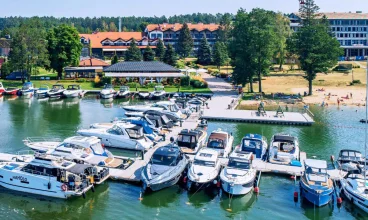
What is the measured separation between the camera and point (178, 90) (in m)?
63.4

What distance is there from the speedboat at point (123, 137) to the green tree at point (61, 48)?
4289 cm

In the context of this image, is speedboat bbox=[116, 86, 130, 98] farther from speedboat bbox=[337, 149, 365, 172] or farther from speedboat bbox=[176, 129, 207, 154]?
speedboat bbox=[337, 149, 365, 172]

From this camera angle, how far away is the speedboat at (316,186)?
22719mm

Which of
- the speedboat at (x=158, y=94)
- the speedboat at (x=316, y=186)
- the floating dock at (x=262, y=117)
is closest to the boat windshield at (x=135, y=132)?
the floating dock at (x=262, y=117)

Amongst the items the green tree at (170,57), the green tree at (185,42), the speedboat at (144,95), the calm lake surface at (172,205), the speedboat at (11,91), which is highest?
the green tree at (185,42)

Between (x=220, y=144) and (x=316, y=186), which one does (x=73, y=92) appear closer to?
(x=220, y=144)

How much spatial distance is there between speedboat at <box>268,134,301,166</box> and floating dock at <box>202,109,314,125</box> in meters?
12.1

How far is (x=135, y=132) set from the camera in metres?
34.3

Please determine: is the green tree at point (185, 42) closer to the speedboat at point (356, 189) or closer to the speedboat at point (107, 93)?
the speedboat at point (107, 93)

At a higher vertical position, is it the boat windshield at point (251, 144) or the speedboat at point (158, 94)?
the speedboat at point (158, 94)

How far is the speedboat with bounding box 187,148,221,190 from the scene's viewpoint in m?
24.5

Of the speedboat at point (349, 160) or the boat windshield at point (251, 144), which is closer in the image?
the speedboat at point (349, 160)

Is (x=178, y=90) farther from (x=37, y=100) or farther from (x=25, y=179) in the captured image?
(x=25, y=179)

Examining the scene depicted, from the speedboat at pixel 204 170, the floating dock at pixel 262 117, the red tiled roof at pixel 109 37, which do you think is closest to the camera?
the speedboat at pixel 204 170
